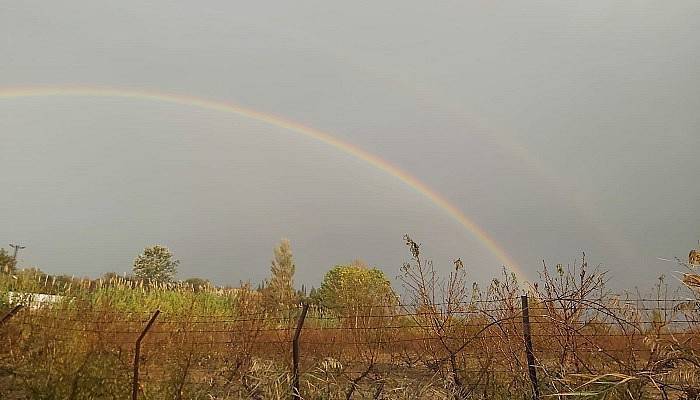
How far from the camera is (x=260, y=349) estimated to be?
7672 millimetres

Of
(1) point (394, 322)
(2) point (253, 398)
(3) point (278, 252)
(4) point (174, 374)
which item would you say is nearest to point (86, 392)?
(4) point (174, 374)

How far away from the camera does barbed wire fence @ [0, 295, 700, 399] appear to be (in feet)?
14.8

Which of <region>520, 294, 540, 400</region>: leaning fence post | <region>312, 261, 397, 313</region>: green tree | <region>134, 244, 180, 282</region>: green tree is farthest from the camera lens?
<region>134, 244, 180, 282</region>: green tree

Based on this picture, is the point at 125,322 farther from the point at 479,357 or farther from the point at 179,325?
the point at 479,357

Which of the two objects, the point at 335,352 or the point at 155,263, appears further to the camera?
the point at 155,263

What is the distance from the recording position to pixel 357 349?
7477mm

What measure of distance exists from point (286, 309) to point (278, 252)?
1885 cm

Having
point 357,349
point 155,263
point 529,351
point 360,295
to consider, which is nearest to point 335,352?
point 357,349

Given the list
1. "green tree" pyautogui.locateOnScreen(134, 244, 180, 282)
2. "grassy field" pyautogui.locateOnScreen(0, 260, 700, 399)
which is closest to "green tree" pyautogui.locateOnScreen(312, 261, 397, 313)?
"grassy field" pyautogui.locateOnScreen(0, 260, 700, 399)

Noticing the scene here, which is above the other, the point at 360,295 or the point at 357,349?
the point at 360,295

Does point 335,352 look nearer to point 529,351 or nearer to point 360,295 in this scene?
point 360,295

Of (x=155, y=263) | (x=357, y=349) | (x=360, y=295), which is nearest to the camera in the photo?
(x=357, y=349)

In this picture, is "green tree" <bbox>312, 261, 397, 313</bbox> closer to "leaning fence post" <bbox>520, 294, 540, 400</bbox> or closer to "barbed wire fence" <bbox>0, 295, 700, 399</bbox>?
"barbed wire fence" <bbox>0, 295, 700, 399</bbox>

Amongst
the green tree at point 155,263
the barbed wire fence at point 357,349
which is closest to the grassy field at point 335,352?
the barbed wire fence at point 357,349
